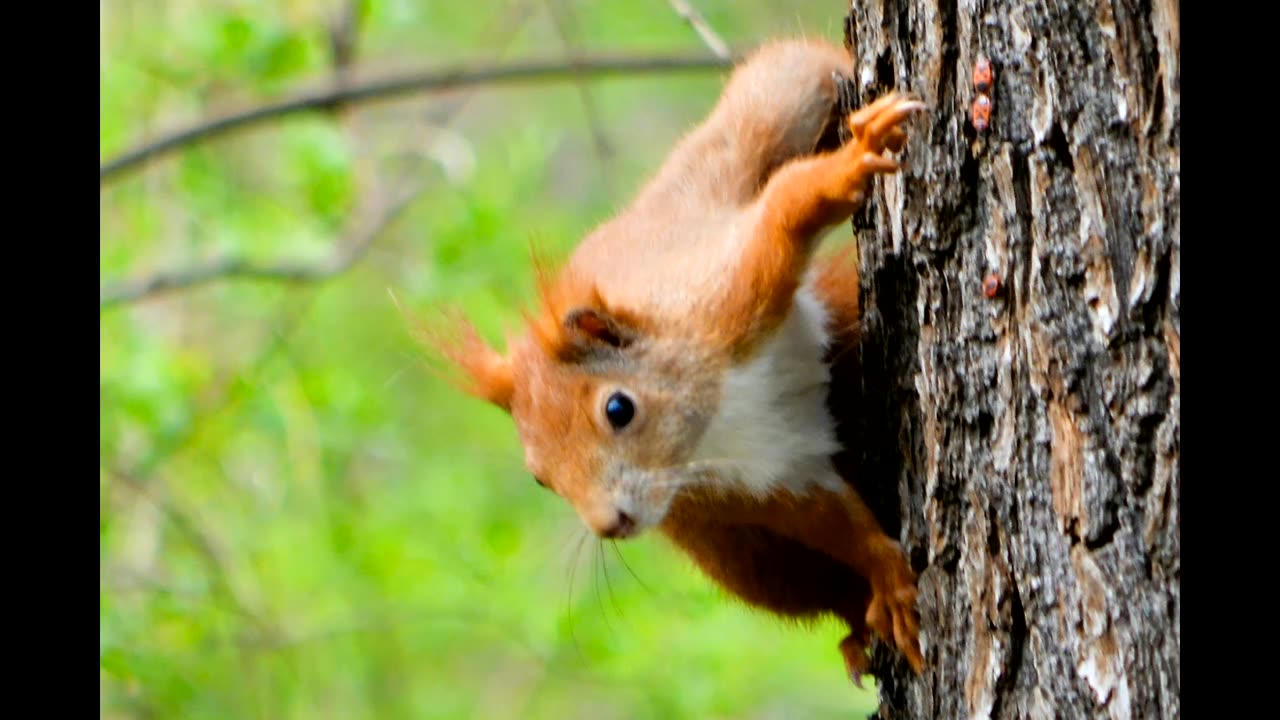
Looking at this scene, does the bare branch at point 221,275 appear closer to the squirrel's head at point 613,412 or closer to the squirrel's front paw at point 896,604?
the squirrel's head at point 613,412

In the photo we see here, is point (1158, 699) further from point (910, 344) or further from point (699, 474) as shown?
point (699, 474)

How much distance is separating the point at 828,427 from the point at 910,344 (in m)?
0.31

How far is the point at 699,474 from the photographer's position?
7.59 ft

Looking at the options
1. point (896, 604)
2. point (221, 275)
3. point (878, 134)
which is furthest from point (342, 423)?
point (878, 134)

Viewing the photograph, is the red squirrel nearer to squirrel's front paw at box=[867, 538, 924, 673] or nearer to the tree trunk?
squirrel's front paw at box=[867, 538, 924, 673]

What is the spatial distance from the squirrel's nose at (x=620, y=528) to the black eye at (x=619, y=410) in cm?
15

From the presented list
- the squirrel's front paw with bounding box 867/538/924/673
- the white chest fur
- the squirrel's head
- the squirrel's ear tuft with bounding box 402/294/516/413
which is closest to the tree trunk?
the squirrel's front paw with bounding box 867/538/924/673

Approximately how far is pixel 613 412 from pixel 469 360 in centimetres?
43

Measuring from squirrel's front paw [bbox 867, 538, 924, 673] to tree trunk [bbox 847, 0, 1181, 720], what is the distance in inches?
1.0

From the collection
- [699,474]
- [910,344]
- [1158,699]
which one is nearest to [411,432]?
[699,474]

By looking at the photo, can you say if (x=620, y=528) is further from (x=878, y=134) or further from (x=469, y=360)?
(x=878, y=134)

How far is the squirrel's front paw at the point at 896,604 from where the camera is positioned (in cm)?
204

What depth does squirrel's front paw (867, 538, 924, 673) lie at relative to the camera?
2035 millimetres

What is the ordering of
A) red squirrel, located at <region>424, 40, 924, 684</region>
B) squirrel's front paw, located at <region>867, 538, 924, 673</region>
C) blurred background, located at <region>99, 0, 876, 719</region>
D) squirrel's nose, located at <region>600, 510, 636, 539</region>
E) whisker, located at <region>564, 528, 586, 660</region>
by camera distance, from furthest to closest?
blurred background, located at <region>99, 0, 876, 719</region> → whisker, located at <region>564, 528, 586, 660</region> → squirrel's nose, located at <region>600, 510, 636, 539</region> → red squirrel, located at <region>424, 40, 924, 684</region> → squirrel's front paw, located at <region>867, 538, 924, 673</region>
